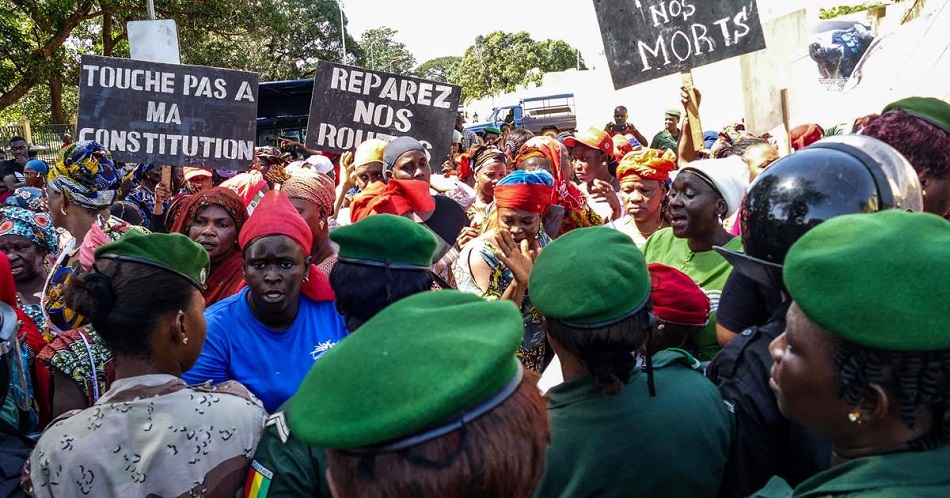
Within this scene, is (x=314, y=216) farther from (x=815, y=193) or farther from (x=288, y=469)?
(x=815, y=193)

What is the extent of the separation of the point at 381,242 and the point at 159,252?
0.64m

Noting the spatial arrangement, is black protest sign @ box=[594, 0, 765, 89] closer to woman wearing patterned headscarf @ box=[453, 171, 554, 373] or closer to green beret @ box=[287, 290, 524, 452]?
woman wearing patterned headscarf @ box=[453, 171, 554, 373]

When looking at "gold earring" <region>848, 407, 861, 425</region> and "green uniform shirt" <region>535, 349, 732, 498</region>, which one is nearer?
"gold earring" <region>848, 407, 861, 425</region>

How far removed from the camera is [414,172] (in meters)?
5.19

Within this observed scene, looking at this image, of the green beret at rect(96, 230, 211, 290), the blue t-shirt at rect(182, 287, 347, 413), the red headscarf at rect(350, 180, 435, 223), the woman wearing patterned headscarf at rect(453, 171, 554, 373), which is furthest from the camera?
the red headscarf at rect(350, 180, 435, 223)

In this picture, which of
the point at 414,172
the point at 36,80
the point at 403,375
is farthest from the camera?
the point at 36,80

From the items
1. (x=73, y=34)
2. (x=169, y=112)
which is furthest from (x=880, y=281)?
(x=73, y=34)

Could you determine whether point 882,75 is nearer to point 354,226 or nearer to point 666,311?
point 666,311

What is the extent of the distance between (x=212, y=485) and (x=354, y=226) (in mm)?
861

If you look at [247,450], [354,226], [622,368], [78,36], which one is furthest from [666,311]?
[78,36]

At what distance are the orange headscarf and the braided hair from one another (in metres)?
3.21

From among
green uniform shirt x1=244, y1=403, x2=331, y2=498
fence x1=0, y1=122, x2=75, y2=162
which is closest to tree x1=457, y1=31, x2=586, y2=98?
fence x1=0, y1=122, x2=75, y2=162

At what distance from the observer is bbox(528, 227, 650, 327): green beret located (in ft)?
6.06

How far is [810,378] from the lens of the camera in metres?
1.41
